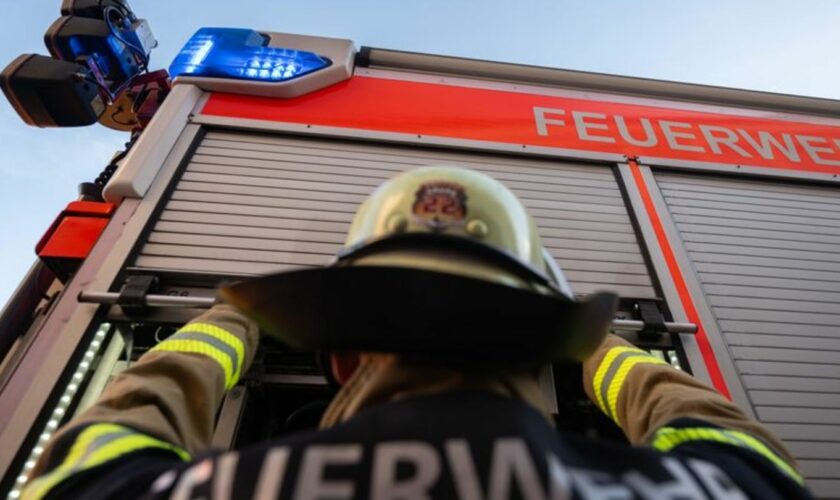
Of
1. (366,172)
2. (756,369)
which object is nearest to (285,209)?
(366,172)

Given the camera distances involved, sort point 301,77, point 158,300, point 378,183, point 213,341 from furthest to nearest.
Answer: point 301,77, point 378,183, point 158,300, point 213,341

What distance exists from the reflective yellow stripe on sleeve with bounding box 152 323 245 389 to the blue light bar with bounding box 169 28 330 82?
2046 millimetres

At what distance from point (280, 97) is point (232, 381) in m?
2.13

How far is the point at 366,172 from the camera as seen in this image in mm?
2646

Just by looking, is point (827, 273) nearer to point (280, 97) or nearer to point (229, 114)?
point (280, 97)

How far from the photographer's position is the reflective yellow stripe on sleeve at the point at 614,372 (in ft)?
4.75

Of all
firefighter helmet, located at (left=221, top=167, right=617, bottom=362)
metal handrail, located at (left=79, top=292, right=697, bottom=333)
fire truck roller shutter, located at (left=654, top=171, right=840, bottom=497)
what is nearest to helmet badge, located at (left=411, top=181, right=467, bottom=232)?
firefighter helmet, located at (left=221, top=167, right=617, bottom=362)

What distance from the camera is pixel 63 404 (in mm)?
1637

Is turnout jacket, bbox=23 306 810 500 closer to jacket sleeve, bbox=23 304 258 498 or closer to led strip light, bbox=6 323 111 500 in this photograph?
jacket sleeve, bbox=23 304 258 498

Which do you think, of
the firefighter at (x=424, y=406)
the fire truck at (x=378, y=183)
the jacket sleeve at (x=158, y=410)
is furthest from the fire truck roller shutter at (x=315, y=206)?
the firefighter at (x=424, y=406)

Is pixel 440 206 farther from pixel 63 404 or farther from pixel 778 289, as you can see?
pixel 778 289

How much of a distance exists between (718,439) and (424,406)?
666 millimetres

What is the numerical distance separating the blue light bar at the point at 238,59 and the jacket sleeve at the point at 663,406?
8.41 ft

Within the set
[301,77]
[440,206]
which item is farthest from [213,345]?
[301,77]
